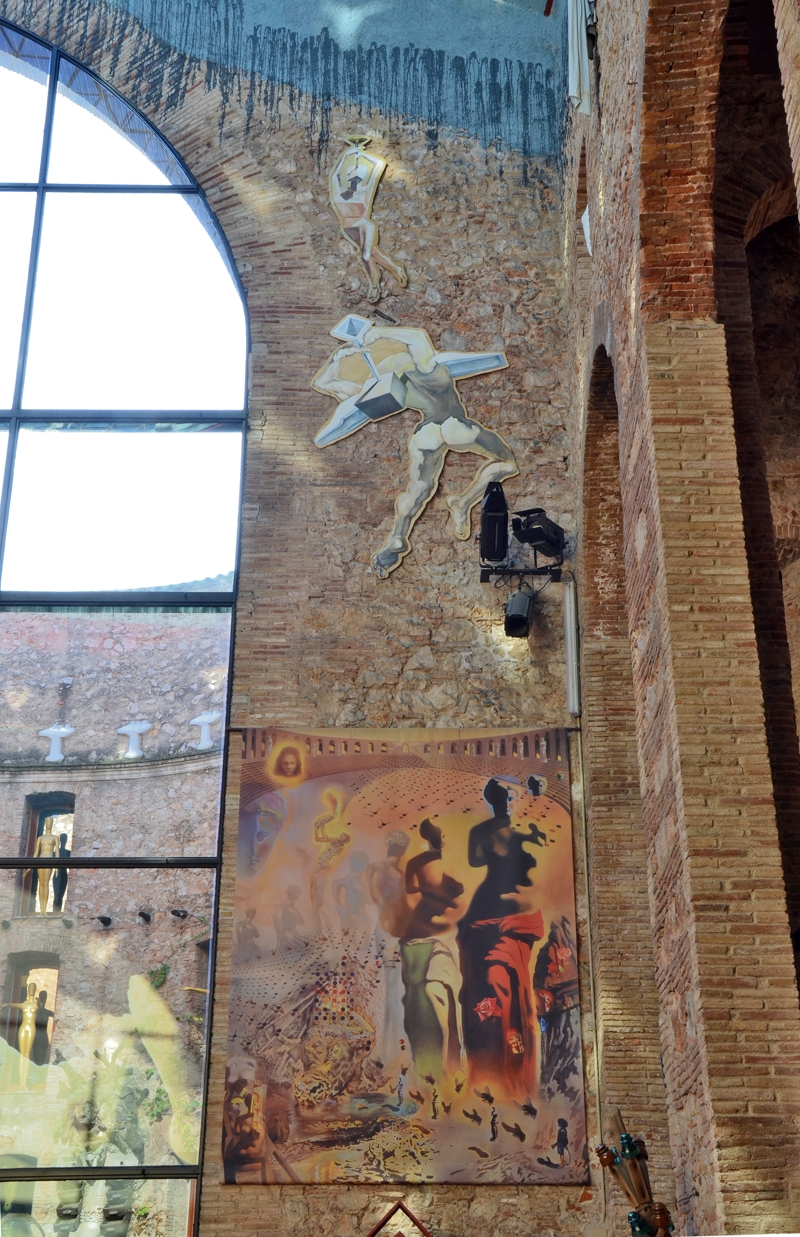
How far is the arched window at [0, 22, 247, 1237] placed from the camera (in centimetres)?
841

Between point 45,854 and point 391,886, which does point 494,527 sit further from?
point 45,854

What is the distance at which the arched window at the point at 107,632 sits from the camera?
331 inches

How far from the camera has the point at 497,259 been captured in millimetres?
10539

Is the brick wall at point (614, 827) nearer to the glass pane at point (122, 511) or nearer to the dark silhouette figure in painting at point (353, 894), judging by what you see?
the dark silhouette figure in painting at point (353, 894)

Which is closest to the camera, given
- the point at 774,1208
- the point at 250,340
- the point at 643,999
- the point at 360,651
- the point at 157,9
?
→ the point at 774,1208

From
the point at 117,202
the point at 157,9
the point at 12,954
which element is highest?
the point at 157,9

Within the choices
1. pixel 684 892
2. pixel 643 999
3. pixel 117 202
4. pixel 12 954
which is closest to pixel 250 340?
pixel 117 202

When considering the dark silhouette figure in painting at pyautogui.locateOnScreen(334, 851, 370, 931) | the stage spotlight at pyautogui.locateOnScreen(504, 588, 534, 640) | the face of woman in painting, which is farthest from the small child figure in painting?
the stage spotlight at pyautogui.locateOnScreen(504, 588, 534, 640)

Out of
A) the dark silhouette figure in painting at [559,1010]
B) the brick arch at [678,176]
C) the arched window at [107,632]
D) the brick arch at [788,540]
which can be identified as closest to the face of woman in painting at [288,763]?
the arched window at [107,632]

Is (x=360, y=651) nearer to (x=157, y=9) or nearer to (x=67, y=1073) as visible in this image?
(x=67, y=1073)

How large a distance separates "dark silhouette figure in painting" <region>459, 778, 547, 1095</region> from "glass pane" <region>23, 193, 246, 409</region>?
3.84 meters

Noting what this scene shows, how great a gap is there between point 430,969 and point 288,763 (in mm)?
1632

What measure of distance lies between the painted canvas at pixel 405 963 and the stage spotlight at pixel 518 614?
2.28 feet

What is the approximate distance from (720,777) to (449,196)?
6470 mm
